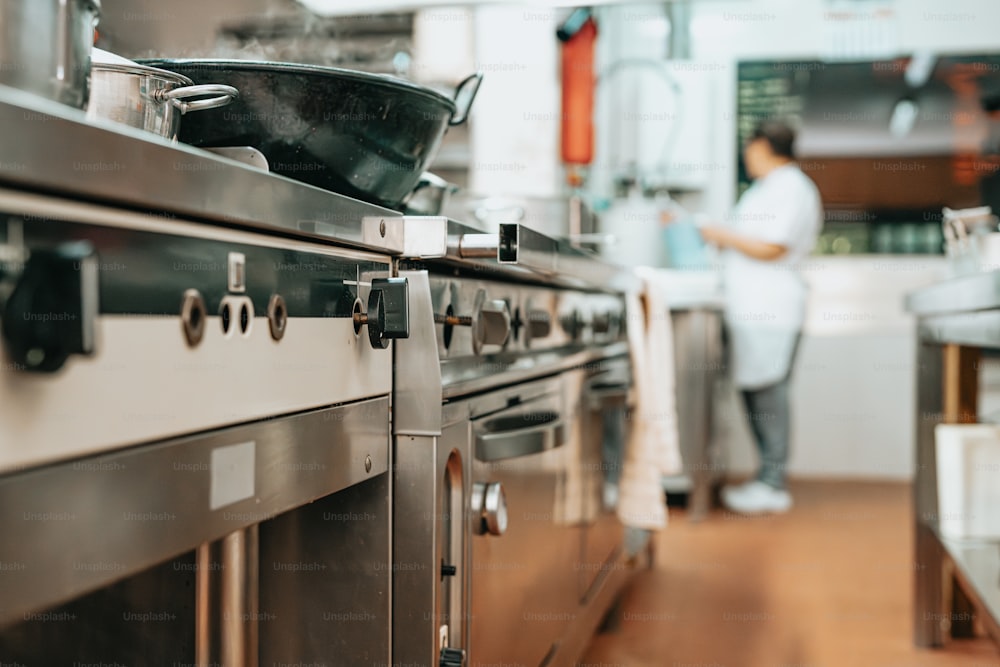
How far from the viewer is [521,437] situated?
1161 mm

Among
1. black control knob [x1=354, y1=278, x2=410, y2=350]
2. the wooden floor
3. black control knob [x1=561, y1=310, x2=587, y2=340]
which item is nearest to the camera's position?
black control knob [x1=354, y1=278, x2=410, y2=350]

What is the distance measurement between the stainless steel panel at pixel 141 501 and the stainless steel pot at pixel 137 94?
258 millimetres

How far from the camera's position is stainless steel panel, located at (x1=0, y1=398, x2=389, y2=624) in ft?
1.54

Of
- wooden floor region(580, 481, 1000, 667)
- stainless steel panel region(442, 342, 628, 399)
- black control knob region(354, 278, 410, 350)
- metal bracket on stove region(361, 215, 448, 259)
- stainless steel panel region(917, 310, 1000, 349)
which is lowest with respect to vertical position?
wooden floor region(580, 481, 1000, 667)

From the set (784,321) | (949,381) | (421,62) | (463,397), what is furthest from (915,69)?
(463,397)

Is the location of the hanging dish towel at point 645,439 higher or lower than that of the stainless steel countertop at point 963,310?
lower

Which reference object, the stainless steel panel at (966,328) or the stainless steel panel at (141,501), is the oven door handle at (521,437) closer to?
the stainless steel panel at (141,501)

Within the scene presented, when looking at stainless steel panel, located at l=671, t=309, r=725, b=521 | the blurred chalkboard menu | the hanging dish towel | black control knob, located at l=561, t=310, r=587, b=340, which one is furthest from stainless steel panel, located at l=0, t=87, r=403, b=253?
the blurred chalkboard menu

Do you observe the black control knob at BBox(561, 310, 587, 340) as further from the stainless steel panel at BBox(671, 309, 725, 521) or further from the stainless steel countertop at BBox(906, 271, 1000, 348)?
the stainless steel panel at BBox(671, 309, 725, 521)

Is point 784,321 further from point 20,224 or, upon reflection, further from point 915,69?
point 20,224

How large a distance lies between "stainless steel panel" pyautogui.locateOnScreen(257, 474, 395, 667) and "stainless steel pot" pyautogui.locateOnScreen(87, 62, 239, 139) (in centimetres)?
37

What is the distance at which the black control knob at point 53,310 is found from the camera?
0.44m

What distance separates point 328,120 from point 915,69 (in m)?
4.11

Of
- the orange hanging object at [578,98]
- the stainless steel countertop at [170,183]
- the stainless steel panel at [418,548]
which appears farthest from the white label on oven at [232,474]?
the orange hanging object at [578,98]
